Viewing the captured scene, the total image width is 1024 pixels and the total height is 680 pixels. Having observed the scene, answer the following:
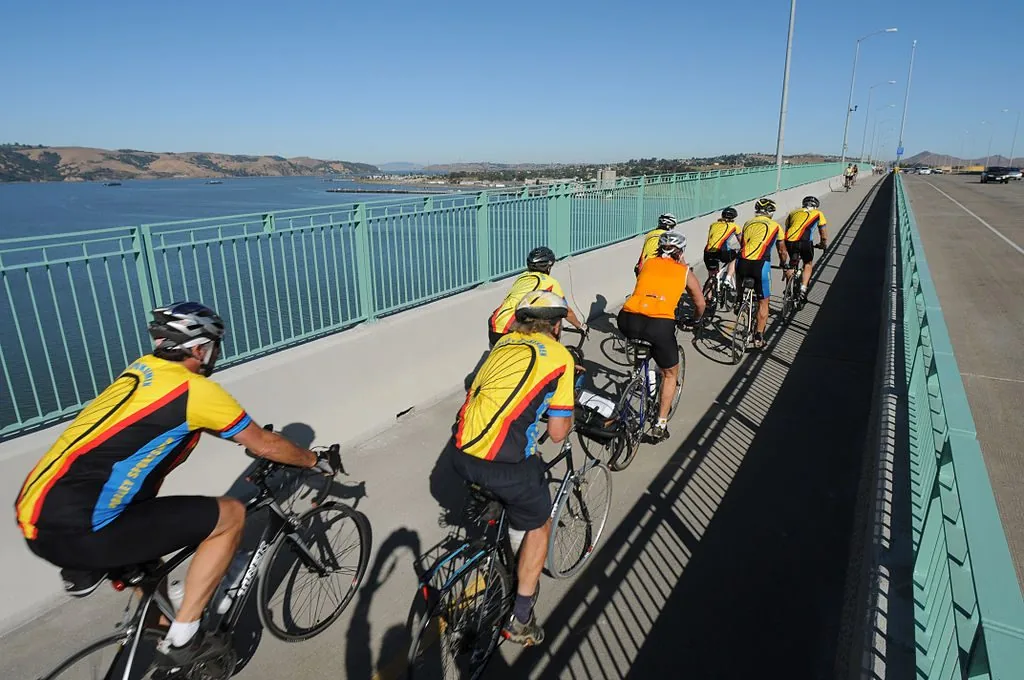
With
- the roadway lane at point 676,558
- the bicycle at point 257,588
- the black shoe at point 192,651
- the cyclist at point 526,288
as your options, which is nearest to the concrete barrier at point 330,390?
the roadway lane at point 676,558

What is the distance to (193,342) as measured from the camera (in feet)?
8.64

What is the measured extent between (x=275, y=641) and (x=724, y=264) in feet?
28.5

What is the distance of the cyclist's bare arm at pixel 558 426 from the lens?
3051 mm

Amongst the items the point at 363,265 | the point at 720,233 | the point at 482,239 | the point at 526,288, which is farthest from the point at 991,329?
the point at 363,265

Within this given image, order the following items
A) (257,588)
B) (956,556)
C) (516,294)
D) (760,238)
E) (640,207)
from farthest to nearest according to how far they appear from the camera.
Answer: (640,207)
(760,238)
(516,294)
(257,588)
(956,556)

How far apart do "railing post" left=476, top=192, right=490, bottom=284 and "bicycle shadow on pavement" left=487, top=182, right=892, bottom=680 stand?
317cm

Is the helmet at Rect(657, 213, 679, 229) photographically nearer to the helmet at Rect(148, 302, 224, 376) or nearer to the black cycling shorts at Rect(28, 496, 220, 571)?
the helmet at Rect(148, 302, 224, 376)

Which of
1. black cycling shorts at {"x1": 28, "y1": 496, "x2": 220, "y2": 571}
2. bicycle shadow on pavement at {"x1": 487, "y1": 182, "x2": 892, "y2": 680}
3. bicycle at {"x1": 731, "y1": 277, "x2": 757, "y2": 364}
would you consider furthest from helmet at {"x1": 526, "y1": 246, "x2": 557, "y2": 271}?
bicycle at {"x1": 731, "y1": 277, "x2": 757, "y2": 364}

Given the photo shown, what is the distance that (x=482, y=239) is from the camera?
7.66 metres

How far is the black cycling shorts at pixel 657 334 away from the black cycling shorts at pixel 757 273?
128 inches

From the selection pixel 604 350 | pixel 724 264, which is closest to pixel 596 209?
pixel 724 264

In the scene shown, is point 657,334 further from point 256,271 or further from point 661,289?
point 256,271

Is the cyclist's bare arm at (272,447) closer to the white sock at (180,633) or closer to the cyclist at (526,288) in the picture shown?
the white sock at (180,633)

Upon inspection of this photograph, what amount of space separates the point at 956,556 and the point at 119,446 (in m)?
3.26
